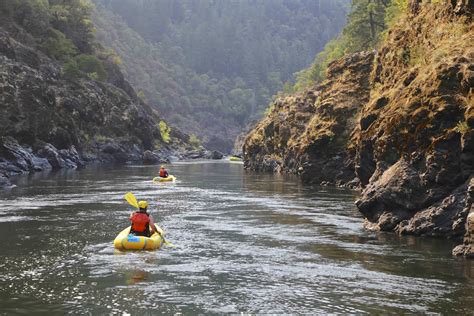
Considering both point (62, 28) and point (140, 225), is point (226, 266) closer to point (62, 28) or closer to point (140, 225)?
point (140, 225)

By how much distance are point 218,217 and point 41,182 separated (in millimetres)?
23375

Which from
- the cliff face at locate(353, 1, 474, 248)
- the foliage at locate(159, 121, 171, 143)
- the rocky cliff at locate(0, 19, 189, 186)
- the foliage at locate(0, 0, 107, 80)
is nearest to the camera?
the cliff face at locate(353, 1, 474, 248)

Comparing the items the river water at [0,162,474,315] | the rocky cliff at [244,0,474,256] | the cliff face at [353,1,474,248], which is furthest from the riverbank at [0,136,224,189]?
the cliff face at [353,1,474,248]

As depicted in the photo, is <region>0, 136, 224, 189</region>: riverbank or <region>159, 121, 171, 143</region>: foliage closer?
<region>0, 136, 224, 189</region>: riverbank

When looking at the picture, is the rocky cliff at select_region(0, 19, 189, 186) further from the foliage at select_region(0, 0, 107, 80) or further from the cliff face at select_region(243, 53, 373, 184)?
the cliff face at select_region(243, 53, 373, 184)

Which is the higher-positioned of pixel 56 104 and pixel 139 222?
pixel 56 104

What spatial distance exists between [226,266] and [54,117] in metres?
65.5

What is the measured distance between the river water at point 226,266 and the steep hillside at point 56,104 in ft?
108

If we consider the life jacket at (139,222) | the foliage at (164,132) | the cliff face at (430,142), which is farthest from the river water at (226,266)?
the foliage at (164,132)

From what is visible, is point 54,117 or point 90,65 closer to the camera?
point 54,117

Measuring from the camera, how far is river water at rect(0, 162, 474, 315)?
1312cm

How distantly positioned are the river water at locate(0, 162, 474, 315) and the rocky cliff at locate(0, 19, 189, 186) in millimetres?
21269

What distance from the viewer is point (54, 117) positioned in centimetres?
7756

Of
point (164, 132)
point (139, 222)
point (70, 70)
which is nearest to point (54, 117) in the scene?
point (70, 70)
